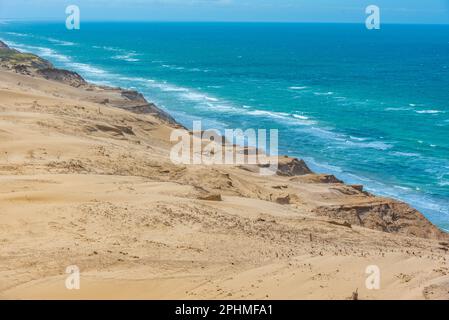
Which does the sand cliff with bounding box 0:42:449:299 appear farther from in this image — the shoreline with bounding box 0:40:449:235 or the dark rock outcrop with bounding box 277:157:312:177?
the shoreline with bounding box 0:40:449:235

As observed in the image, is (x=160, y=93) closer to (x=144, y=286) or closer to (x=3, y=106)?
(x=3, y=106)

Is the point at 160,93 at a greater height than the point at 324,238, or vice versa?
the point at 160,93

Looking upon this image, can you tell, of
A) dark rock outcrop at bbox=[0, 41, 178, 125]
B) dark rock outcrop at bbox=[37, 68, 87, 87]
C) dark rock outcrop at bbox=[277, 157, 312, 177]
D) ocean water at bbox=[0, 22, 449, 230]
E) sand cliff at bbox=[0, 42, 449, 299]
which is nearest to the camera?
sand cliff at bbox=[0, 42, 449, 299]

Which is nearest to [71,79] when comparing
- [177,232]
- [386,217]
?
[386,217]

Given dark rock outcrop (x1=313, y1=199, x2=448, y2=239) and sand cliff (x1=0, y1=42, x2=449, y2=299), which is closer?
sand cliff (x1=0, y1=42, x2=449, y2=299)

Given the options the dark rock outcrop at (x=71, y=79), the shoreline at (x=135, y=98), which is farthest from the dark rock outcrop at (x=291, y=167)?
the dark rock outcrop at (x=71, y=79)

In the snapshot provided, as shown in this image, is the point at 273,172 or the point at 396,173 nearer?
the point at 273,172

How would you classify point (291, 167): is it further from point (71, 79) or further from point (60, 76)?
point (60, 76)

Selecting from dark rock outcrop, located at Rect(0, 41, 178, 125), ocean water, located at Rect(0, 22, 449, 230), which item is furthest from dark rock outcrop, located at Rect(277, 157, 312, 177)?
dark rock outcrop, located at Rect(0, 41, 178, 125)
